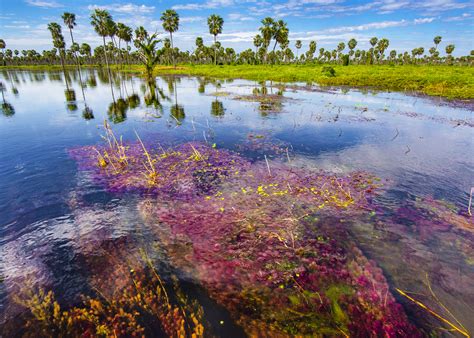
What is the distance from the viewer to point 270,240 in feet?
21.5

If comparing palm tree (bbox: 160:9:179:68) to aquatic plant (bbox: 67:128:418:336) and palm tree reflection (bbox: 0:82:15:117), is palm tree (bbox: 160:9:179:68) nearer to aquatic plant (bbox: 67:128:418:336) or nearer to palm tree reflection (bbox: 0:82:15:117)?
palm tree reflection (bbox: 0:82:15:117)

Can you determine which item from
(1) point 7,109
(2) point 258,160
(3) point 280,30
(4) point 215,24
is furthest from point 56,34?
(2) point 258,160

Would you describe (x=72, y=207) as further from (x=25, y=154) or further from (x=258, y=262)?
(x=25, y=154)

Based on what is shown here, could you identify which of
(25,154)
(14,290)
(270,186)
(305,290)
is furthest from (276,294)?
(25,154)

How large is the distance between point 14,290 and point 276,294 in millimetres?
5550

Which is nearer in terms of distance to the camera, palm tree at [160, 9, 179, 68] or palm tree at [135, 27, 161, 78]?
palm tree at [135, 27, 161, 78]

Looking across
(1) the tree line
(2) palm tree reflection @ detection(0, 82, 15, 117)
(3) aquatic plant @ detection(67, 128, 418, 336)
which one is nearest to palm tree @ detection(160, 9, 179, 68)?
(1) the tree line

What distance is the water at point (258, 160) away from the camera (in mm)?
5422

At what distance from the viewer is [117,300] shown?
16.1 ft

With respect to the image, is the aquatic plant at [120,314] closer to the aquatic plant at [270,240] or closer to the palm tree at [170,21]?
the aquatic plant at [270,240]

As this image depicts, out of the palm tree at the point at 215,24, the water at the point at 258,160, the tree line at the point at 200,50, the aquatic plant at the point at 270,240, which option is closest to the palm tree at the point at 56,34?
the tree line at the point at 200,50

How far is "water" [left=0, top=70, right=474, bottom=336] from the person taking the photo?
5.42 m

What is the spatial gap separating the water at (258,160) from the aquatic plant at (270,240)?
1.32 feet

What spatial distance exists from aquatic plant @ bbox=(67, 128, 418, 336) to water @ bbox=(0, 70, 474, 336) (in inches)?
15.9
